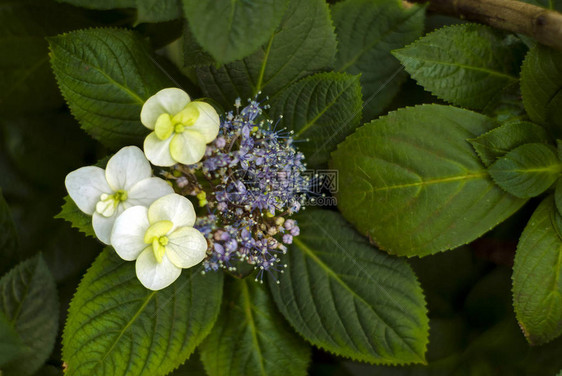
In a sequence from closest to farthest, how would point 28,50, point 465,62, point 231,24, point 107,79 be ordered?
point 231,24, point 107,79, point 465,62, point 28,50

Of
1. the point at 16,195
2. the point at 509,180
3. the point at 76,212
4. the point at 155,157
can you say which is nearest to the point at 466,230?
the point at 509,180

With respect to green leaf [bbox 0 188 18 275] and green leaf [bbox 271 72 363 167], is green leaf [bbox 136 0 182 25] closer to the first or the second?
green leaf [bbox 271 72 363 167]

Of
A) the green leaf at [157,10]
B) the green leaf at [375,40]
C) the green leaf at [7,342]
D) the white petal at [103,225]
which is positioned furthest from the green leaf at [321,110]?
the green leaf at [7,342]

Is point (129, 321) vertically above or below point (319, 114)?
below

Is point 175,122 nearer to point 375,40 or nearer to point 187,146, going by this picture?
point 187,146

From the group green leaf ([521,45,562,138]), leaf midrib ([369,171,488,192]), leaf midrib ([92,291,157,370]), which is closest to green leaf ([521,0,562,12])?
green leaf ([521,45,562,138])

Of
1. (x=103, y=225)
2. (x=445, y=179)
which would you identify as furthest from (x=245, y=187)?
(x=445, y=179)

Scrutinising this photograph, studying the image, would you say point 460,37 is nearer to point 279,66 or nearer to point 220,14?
point 279,66
